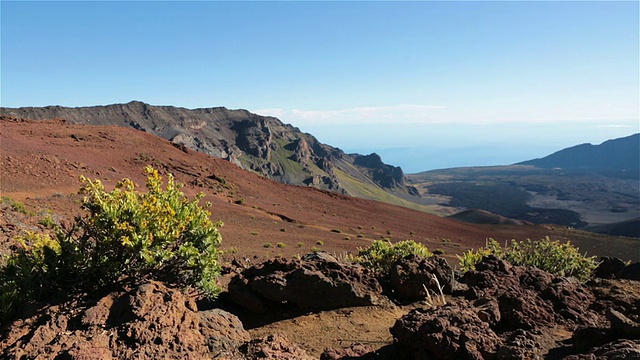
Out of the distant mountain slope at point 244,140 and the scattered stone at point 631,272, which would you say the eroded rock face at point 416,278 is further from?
the distant mountain slope at point 244,140

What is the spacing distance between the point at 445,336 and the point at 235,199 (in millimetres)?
33455

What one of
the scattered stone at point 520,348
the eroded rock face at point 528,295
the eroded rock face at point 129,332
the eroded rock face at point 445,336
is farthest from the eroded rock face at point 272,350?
the eroded rock face at point 528,295

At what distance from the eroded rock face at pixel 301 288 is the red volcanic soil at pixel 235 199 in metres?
9.66

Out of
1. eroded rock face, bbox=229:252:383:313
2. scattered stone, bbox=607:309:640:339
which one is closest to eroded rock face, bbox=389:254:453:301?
eroded rock face, bbox=229:252:383:313

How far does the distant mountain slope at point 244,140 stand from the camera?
79250mm

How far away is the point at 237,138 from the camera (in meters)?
111

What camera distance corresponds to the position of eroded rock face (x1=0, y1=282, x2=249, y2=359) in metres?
4.18

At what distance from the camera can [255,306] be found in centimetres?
779

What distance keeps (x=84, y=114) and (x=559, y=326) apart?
89.5 metres

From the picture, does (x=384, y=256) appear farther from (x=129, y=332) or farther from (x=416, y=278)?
(x=129, y=332)

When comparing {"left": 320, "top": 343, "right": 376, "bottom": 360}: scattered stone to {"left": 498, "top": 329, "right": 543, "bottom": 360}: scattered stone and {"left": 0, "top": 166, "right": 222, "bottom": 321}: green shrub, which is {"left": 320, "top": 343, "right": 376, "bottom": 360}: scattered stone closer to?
{"left": 498, "top": 329, "right": 543, "bottom": 360}: scattered stone

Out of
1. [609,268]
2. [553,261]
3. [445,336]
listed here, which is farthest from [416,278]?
[609,268]

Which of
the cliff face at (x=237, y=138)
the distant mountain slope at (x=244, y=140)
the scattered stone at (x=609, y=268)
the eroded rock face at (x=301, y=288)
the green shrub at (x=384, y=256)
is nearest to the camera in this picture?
the eroded rock face at (x=301, y=288)

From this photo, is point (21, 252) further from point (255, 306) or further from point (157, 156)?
point (157, 156)
